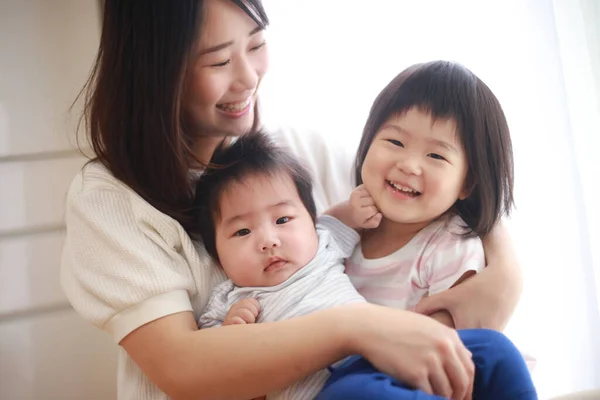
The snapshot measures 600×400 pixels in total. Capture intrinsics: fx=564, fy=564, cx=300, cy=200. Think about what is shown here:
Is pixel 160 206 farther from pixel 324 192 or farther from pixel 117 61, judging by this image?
pixel 324 192

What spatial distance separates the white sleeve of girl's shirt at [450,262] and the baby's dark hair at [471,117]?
7 cm

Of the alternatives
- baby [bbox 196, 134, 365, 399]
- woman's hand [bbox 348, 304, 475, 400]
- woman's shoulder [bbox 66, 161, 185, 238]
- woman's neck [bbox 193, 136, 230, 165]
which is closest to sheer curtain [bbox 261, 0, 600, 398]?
woman's neck [bbox 193, 136, 230, 165]

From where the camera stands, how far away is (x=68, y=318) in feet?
5.15

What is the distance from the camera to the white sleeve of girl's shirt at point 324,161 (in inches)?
52.1

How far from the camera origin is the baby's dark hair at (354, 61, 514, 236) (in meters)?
1.06

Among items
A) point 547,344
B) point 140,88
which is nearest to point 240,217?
point 140,88

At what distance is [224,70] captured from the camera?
42.6 inches

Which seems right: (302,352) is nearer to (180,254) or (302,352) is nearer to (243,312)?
(243,312)

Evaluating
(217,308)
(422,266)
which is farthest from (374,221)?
(217,308)

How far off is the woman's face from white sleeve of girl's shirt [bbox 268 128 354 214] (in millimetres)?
194

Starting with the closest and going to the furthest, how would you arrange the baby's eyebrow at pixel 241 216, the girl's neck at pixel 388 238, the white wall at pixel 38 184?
the baby's eyebrow at pixel 241 216
the girl's neck at pixel 388 238
the white wall at pixel 38 184

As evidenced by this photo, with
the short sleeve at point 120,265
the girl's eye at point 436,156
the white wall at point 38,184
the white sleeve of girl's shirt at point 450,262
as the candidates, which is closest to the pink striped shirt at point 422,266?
the white sleeve of girl's shirt at point 450,262

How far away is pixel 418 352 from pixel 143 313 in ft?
1.45

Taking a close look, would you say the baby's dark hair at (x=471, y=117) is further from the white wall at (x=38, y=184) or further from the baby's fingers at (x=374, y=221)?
the white wall at (x=38, y=184)
